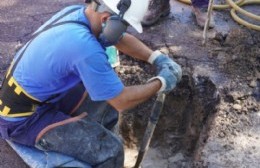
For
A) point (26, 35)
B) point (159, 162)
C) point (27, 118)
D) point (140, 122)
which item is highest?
point (27, 118)

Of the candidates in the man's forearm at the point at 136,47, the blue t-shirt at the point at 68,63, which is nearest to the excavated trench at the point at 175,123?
the man's forearm at the point at 136,47

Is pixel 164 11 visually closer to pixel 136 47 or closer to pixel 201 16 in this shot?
pixel 201 16

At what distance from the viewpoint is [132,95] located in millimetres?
2629

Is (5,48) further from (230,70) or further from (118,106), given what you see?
(230,70)

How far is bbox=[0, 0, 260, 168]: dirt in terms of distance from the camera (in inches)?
120

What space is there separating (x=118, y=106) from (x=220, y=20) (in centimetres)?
260

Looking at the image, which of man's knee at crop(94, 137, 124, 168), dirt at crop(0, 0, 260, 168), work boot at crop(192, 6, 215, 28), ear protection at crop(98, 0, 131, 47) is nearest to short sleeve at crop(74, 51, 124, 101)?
ear protection at crop(98, 0, 131, 47)

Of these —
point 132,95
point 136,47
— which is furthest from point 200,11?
point 132,95

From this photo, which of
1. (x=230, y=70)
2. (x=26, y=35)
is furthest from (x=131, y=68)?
(x=26, y=35)

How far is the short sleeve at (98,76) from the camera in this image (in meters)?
2.38

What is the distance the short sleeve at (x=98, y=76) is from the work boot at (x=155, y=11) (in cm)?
210

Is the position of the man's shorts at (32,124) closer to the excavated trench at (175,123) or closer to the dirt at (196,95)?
the dirt at (196,95)

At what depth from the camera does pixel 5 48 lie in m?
4.11

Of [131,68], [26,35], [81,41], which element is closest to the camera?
[81,41]
